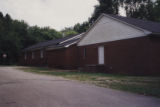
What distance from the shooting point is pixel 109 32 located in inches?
674

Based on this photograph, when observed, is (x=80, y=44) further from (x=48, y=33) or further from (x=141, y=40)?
(x=48, y=33)

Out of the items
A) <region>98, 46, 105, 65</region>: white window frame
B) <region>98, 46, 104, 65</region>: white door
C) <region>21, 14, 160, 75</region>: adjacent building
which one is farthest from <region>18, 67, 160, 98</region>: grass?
<region>98, 46, 104, 65</region>: white door

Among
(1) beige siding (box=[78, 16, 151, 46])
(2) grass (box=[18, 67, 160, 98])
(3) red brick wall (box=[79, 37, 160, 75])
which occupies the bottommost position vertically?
(2) grass (box=[18, 67, 160, 98])

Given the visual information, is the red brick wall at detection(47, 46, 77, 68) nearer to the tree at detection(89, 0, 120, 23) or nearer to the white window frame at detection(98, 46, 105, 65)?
the white window frame at detection(98, 46, 105, 65)

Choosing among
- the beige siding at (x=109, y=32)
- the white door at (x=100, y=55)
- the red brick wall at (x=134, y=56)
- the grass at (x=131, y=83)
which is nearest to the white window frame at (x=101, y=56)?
the white door at (x=100, y=55)

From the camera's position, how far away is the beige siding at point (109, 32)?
14.9 metres

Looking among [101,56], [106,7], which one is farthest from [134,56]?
[106,7]

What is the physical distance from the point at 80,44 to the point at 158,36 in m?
9.73

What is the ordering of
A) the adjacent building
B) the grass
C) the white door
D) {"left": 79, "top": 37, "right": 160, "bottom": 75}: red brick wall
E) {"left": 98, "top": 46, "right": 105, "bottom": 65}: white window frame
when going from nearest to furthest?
the grass → {"left": 79, "top": 37, "right": 160, "bottom": 75}: red brick wall → the adjacent building → {"left": 98, "top": 46, "right": 105, "bottom": 65}: white window frame → the white door

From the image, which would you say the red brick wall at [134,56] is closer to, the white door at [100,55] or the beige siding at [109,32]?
the beige siding at [109,32]

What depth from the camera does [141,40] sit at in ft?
45.7

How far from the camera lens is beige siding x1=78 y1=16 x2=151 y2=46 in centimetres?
1487

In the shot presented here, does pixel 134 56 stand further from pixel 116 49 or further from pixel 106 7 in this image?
pixel 106 7

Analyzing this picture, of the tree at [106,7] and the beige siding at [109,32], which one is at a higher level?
the tree at [106,7]
